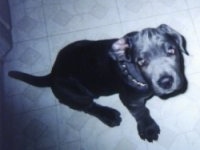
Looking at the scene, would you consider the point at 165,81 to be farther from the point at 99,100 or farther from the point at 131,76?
the point at 99,100

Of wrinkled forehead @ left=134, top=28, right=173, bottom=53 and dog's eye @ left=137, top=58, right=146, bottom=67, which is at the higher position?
wrinkled forehead @ left=134, top=28, right=173, bottom=53

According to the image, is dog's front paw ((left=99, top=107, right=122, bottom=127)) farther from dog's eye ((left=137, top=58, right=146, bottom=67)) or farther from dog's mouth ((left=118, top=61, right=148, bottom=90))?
dog's eye ((left=137, top=58, right=146, bottom=67))

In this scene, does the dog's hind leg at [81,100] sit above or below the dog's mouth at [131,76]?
below

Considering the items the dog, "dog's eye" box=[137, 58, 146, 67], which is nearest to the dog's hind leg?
the dog

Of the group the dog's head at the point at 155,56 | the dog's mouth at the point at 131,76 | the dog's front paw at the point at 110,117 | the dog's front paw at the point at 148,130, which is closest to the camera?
the dog's head at the point at 155,56

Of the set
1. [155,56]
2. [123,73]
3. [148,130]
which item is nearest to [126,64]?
[123,73]

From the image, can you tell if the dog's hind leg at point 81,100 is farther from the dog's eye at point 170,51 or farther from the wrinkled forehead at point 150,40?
the dog's eye at point 170,51

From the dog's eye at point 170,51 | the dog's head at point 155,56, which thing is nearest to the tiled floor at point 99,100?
the dog's head at point 155,56
